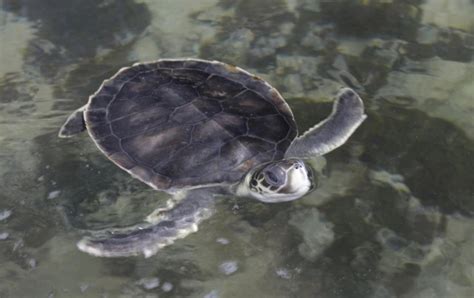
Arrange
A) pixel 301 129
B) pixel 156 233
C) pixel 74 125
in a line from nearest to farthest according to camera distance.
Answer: pixel 156 233 < pixel 301 129 < pixel 74 125

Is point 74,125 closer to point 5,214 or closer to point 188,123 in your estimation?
point 5,214

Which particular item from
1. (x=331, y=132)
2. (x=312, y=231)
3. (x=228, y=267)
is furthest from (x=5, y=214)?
(x=331, y=132)

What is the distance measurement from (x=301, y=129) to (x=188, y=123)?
3.11 ft

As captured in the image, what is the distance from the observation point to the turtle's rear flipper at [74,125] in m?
4.27

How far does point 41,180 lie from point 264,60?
225cm

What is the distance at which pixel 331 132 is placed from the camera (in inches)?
155

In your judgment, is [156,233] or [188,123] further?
[188,123]

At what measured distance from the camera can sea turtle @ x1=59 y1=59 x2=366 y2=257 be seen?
344cm

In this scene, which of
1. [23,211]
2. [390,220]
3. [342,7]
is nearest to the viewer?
[390,220]

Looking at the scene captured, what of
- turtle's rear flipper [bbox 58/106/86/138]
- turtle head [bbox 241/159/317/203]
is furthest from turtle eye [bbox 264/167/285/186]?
turtle's rear flipper [bbox 58/106/86/138]

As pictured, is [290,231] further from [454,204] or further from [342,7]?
[342,7]

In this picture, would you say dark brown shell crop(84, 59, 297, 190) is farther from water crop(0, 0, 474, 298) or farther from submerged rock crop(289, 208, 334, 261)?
submerged rock crop(289, 208, 334, 261)

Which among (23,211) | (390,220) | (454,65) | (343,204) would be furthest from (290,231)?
(454,65)

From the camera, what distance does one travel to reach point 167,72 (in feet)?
14.0
